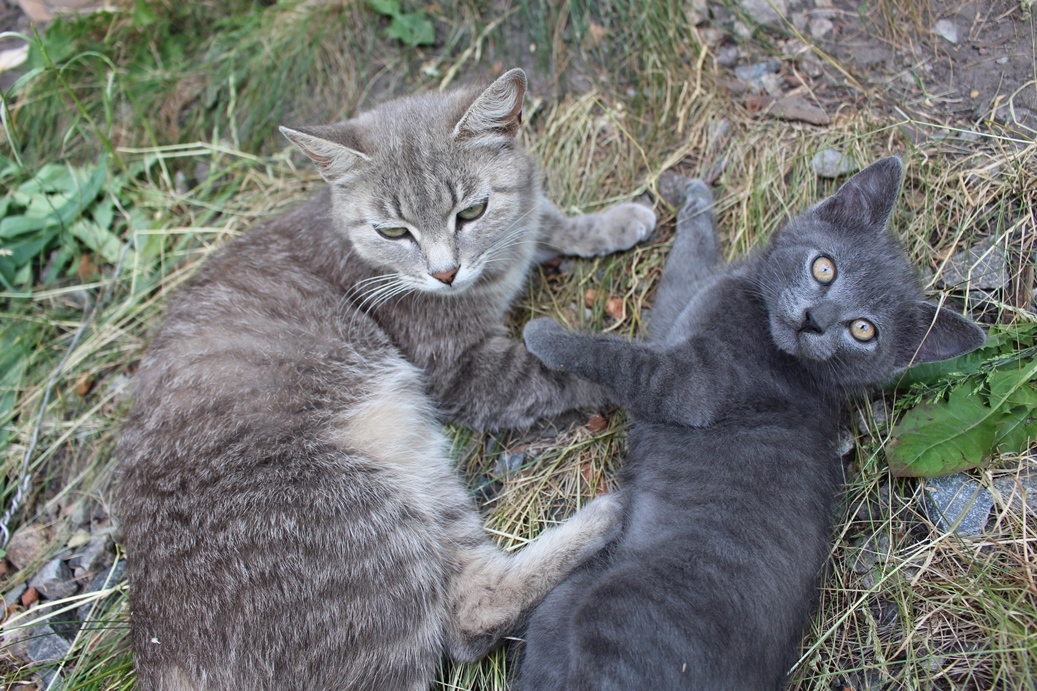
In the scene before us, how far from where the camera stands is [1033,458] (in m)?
2.47

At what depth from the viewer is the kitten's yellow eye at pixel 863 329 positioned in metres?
2.44

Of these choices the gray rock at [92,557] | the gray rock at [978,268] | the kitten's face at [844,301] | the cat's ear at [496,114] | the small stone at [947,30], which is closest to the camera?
the kitten's face at [844,301]

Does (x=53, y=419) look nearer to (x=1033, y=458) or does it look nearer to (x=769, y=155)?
(x=769, y=155)

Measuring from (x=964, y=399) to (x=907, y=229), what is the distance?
80cm

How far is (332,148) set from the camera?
271 cm

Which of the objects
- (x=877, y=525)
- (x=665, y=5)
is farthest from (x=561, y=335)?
(x=665, y=5)

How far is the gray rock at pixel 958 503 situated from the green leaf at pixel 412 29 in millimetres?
3550

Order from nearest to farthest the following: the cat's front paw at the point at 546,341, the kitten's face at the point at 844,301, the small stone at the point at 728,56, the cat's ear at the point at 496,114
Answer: the kitten's face at the point at 844,301 < the cat's ear at the point at 496,114 < the cat's front paw at the point at 546,341 < the small stone at the point at 728,56

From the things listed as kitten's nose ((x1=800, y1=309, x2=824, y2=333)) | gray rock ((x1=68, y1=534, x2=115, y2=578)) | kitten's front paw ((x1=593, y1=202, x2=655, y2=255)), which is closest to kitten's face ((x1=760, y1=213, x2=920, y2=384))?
kitten's nose ((x1=800, y1=309, x2=824, y2=333))

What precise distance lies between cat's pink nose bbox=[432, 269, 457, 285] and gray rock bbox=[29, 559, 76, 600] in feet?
7.49

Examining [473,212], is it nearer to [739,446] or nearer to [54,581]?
[739,446]

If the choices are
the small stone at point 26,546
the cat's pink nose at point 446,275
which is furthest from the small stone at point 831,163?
the small stone at point 26,546

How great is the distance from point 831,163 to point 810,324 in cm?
107

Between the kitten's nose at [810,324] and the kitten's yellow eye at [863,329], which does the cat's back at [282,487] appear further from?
the kitten's yellow eye at [863,329]
